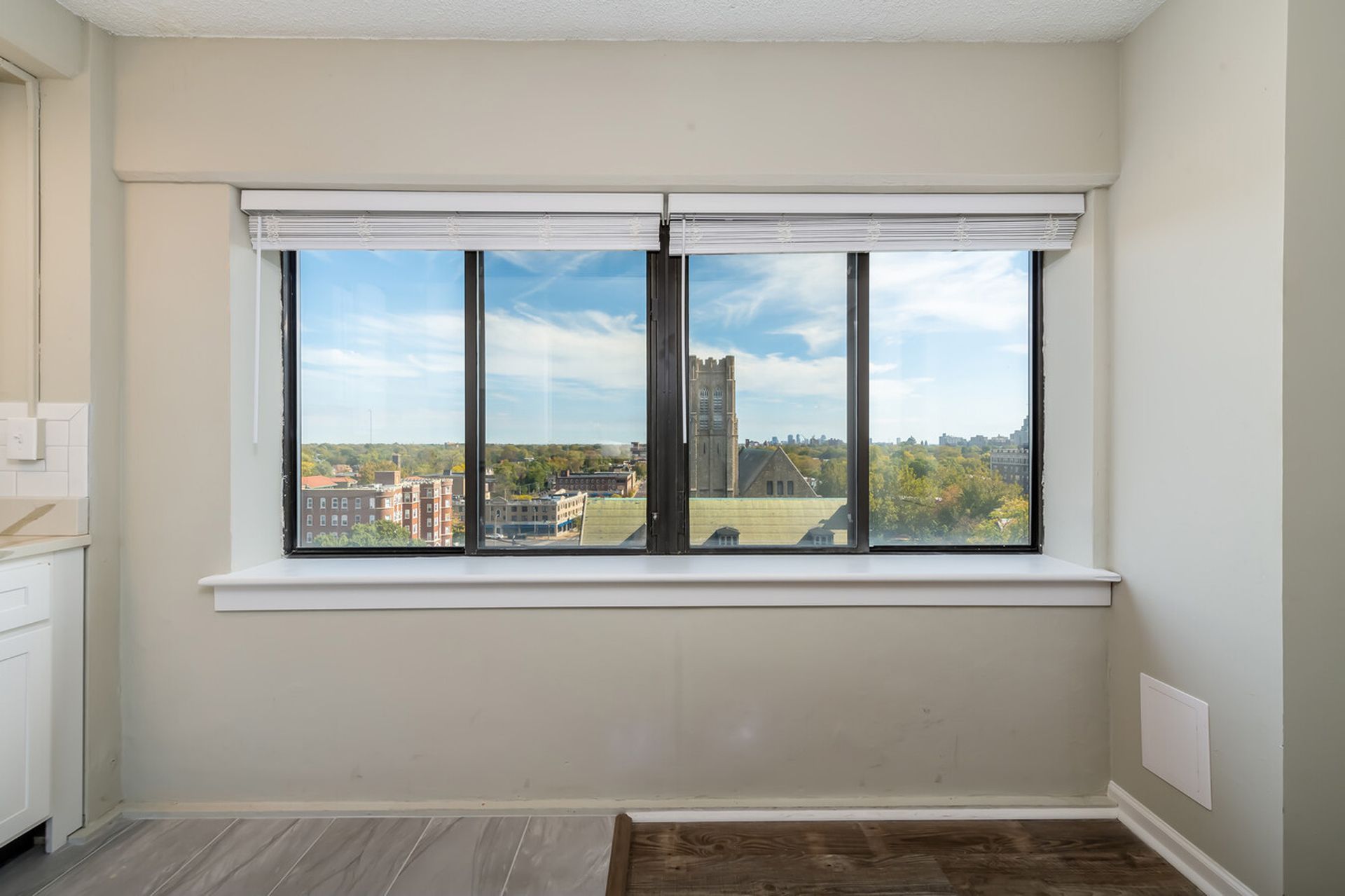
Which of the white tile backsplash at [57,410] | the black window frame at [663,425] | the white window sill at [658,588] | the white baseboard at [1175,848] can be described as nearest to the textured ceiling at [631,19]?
the black window frame at [663,425]

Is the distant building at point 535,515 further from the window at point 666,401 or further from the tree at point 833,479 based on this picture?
the tree at point 833,479

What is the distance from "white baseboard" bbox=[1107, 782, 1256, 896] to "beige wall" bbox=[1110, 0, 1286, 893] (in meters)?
0.03

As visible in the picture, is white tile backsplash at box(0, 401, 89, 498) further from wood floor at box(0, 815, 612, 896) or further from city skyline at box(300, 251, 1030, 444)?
wood floor at box(0, 815, 612, 896)

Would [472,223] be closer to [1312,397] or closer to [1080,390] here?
[1080,390]

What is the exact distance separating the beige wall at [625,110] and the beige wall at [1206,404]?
26 cm

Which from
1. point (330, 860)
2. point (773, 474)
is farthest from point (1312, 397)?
point (330, 860)

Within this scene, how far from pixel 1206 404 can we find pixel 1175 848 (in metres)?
1.31

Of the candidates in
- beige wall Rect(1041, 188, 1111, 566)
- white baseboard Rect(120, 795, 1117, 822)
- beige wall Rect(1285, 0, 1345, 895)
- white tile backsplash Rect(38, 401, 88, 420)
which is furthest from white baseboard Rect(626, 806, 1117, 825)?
white tile backsplash Rect(38, 401, 88, 420)

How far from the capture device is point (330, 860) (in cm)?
187

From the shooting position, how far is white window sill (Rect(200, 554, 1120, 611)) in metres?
2.06

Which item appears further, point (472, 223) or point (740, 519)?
point (740, 519)

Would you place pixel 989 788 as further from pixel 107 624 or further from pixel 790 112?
pixel 107 624

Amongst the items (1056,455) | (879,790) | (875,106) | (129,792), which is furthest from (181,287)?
(1056,455)

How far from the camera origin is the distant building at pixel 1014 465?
2.45m
